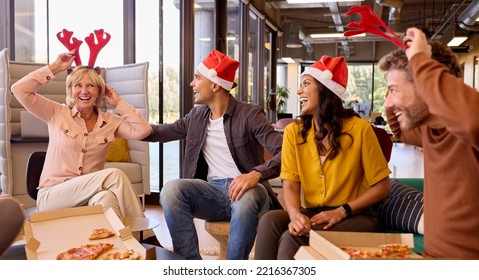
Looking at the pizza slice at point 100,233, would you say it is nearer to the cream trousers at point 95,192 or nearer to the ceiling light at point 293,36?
the cream trousers at point 95,192

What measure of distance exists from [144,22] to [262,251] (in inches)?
153

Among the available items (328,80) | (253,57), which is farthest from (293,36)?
(328,80)

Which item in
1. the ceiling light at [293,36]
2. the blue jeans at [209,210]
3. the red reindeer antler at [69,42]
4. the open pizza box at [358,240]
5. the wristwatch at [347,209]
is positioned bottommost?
the blue jeans at [209,210]

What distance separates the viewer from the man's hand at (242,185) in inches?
84.7

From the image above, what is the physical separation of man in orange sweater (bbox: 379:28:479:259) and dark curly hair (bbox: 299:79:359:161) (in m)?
0.57

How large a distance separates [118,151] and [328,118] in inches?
103

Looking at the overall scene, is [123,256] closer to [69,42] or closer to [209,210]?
[209,210]

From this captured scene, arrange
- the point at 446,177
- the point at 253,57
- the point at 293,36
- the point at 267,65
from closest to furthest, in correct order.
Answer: the point at 446,177
the point at 253,57
the point at 267,65
the point at 293,36

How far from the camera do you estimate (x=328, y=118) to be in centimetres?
202

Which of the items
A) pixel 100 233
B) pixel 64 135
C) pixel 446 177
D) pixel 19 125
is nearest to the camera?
pixel 446 177

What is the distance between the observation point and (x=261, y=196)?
2.20m

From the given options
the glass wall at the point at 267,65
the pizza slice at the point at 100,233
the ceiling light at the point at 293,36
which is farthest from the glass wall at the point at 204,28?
the ceiling light at the point at 293,36

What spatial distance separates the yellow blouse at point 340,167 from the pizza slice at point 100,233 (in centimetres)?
72
